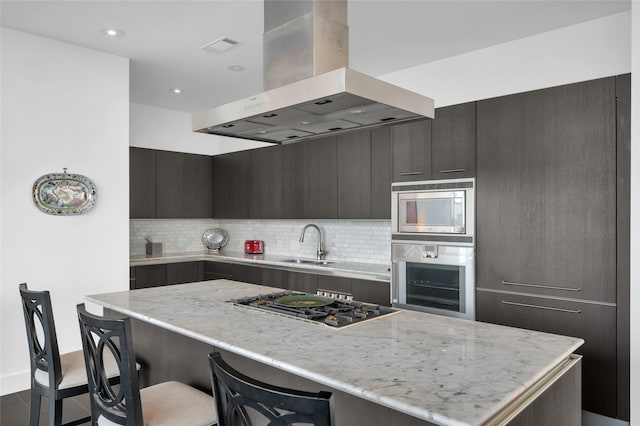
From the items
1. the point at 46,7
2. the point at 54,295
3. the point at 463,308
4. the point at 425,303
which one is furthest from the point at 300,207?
the point at 46,7

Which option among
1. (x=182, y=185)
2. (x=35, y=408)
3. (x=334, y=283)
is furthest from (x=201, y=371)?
(x=182, y=185)

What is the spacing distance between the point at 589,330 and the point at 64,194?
422cm

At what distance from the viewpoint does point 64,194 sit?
3.86 m

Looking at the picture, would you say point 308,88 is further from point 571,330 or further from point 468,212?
point 571,330

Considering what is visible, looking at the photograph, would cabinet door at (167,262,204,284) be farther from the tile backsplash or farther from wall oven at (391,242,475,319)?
wall oven at (391,242,475,319)

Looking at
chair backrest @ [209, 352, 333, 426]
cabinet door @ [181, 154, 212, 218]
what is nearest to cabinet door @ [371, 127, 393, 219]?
cabinet door @ [181, 154, 212, 218]

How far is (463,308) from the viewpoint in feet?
11.7

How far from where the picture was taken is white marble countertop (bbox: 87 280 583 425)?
1.24 meters

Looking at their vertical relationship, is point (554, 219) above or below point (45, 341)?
above

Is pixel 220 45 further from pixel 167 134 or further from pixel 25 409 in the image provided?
pixel 25 409

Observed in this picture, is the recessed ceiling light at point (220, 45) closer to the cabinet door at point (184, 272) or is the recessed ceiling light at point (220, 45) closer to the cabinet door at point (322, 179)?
the cabinet door at point (322, 179)

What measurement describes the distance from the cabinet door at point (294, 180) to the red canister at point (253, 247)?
0.87 meters

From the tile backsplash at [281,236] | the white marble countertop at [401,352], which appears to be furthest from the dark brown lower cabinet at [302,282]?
the white marble countertop at [401,352]

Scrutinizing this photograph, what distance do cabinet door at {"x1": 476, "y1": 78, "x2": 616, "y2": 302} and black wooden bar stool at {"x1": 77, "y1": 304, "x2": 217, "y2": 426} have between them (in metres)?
2.44
